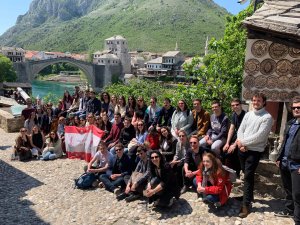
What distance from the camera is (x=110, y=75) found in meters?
73.7

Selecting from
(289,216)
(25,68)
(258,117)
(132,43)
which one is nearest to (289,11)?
(258,117)

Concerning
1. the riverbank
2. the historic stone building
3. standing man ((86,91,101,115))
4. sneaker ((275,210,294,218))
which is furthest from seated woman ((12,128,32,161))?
the riverbank

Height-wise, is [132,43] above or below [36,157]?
above

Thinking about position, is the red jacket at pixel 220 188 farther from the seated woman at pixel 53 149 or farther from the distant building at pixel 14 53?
the distant building at pixel 14 53

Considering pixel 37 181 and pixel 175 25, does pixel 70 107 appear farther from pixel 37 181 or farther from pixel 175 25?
pixel 175 25

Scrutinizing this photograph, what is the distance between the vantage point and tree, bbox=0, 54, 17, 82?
175 feet

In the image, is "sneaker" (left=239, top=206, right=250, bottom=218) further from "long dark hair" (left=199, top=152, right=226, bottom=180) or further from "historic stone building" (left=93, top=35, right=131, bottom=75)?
"historic stone building" (left=93, top=35, right=131, bottom=75)

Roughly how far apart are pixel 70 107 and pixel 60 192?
5852 millimetres

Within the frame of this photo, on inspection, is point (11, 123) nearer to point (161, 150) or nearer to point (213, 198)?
point (161, 150)

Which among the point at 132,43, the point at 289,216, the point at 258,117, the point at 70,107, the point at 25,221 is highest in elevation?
the point at 132,43

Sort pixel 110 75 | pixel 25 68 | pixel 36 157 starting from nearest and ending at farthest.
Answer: pixel 36 157, pixel 25 68, pixel 110 75

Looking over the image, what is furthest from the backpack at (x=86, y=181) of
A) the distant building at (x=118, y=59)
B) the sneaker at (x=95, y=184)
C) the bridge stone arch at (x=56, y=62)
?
the distant building at (x=118, y=59)

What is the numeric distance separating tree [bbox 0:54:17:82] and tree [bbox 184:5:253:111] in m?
48.8

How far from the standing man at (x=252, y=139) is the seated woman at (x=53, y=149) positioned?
21.2 feet
